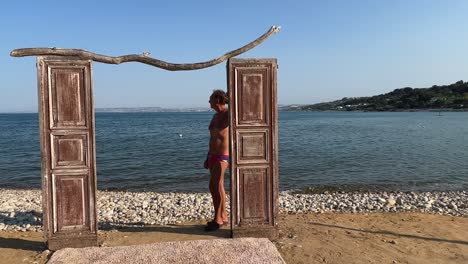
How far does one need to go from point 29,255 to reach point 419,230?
647cm

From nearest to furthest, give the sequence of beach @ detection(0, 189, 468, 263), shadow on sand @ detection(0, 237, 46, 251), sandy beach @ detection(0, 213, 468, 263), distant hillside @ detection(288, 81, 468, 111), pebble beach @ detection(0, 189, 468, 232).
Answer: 1. sandy beach @ detection(0, 213, 468, 263)
2. beach @ detection(0, 189, 468, 263)
3. shadow on sand @ detection(0, 237, 46, 251)
4. pebble beach @ detection(0, 189, 468, 232)
5. distant hillside @ detection(288, 81, 468, 111)

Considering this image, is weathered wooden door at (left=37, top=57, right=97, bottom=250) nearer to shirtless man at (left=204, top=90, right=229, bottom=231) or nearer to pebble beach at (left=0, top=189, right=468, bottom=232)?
pebble beach at (left=0, top=189, right=468, bottom=232)

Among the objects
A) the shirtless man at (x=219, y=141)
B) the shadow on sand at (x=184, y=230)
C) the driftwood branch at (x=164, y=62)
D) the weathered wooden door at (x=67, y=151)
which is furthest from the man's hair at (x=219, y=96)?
the shadow on sand at (x=184, y=230)

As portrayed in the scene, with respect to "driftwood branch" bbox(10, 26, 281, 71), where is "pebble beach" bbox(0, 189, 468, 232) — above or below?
below

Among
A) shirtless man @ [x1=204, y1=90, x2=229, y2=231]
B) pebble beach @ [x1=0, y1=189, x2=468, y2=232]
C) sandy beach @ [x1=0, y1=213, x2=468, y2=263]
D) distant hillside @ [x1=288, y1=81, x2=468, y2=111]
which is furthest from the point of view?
distant hillside @ [x1=288, y1=81, x2=468, y2=111]

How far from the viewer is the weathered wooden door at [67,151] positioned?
5852 millimetres

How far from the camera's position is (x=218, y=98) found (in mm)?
6809

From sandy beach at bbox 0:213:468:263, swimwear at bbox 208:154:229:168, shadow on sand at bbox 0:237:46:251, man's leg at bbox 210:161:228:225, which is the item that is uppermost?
swimwear at bbox 208:154:229:168

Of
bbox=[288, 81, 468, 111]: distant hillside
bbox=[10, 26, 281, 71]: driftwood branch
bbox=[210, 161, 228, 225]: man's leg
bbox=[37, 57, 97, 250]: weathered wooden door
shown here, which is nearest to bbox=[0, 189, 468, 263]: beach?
bbox=[210, 161, 228, 225]: man's leg

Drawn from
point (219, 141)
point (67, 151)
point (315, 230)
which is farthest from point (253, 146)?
point (67, 151)

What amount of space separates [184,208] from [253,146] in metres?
4.16

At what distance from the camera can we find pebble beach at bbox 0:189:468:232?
327 inches

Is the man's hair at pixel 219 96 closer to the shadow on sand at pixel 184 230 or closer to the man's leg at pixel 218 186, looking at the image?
the man's leg at pixel 218 186

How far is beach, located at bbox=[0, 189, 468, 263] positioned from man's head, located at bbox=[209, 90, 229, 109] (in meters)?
2.20
